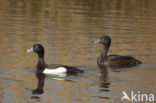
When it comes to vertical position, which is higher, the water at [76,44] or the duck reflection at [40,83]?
the water at [76,44]

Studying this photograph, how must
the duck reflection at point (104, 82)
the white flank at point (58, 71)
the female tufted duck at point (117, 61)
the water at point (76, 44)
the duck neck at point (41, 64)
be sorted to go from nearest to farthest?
1. the water at point (76, 44)
2. the duck reflection at point (104, 82)
3. the white flank at point (58, 71)
4. the duck neck at point (41, 64)
5. the female tufted duck at point (117, 61)

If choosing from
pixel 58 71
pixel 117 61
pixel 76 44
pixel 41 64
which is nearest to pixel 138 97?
pixel 58 71

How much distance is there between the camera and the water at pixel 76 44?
45.7 feet

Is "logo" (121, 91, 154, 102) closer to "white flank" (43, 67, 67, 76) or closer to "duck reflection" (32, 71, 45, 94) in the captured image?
"duck reflection" (32, 71, 45, 94)

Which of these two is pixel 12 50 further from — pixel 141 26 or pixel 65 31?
pixel 141 26

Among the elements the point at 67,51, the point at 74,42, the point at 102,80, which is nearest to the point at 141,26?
the point at 74,42

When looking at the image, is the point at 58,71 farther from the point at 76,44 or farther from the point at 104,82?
the point at 76,44

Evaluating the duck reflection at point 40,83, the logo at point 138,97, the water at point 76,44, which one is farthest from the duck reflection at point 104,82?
the duck reflection at point 40,83

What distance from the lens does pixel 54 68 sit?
54.1 feet

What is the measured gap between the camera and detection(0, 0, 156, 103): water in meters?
13.9

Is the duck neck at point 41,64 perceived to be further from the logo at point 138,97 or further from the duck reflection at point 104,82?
the logo at point 138,97

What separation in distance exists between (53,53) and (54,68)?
9.74 feet

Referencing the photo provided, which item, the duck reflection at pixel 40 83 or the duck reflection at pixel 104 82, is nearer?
the duck reflection at pixel 40 83

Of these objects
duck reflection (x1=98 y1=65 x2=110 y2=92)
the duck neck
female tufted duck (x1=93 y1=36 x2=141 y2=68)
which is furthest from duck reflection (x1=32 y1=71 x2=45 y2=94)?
female tufted duck (x1=93 y1=36 x2=141 y2=68)
